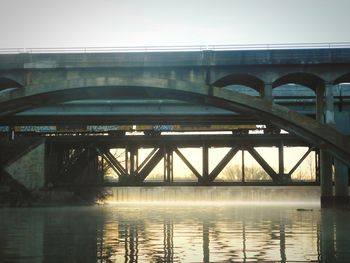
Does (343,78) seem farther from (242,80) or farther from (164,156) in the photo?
(164,156)

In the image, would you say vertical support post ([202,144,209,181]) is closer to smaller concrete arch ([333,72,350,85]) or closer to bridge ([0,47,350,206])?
bridge ([0,47,350,206])

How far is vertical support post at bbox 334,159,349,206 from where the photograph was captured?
3825cm

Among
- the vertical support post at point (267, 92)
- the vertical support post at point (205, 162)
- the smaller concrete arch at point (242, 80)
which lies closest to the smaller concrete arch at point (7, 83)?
the smaller concrete arch at point (242, 80)

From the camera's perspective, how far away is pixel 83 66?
34.5 meters

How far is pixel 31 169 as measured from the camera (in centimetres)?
4806

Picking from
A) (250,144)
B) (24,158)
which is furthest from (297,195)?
(24,158)

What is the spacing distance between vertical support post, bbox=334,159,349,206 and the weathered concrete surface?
24.7 metres

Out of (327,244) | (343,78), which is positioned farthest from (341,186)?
(327,244)

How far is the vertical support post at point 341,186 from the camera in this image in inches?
1506

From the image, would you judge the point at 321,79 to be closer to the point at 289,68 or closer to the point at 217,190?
the point at 289,68

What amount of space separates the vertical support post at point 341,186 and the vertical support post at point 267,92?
8.34m

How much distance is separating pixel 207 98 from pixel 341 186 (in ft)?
39.8

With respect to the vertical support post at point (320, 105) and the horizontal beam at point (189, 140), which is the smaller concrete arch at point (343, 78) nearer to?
the vertical support post at point (320, 105)

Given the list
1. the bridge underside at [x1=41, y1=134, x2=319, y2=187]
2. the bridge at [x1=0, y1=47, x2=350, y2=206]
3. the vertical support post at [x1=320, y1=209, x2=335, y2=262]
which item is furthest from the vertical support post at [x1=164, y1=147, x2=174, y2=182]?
the vertical support post at [x1=320, y1=209, x2=335, y2=262]
